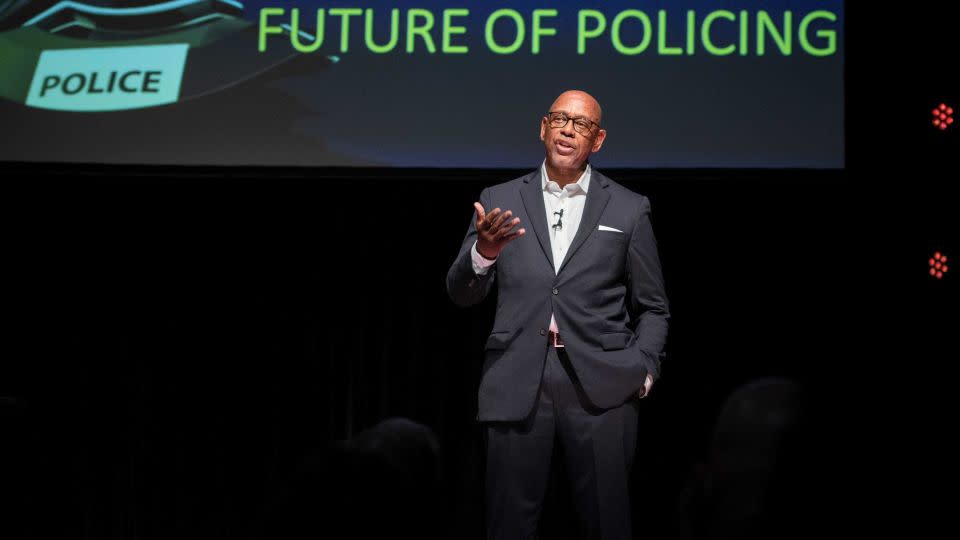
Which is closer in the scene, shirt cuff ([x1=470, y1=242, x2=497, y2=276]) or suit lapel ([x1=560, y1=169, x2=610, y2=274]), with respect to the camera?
shirt cuff ([x1=470, y1=242, x2=497, y2=276])

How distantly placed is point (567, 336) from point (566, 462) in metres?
0.32

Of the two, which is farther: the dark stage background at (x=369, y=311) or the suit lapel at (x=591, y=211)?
the dark stage background at (x=369, y=311)

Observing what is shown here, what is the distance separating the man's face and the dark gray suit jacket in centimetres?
8

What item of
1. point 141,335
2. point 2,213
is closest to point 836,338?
point 141,335

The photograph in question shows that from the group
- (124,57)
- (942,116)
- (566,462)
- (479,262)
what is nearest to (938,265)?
(942,116)

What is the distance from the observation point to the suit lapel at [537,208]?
277 centimetres

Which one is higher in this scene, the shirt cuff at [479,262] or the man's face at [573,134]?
the man's face at [573,134]

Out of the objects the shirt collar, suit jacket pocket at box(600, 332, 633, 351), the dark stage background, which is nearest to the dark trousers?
suit jacket pocket at box(600, 332, 633, 351)

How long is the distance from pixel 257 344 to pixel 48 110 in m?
1.15

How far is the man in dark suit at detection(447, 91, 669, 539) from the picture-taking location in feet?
8.59

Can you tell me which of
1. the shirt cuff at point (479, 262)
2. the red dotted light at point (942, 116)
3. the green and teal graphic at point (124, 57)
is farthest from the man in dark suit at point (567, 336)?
the red dotted light at point (942, 116)

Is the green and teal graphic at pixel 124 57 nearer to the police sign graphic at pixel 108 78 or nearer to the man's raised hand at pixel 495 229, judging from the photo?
the police sign graphic at pixel 108 78

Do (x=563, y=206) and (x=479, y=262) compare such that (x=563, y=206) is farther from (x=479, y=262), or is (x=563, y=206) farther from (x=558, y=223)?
(x=479, y=262)

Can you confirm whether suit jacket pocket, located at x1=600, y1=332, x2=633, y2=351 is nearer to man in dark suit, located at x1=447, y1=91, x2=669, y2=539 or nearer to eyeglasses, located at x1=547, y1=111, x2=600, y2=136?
man in dark suit, located at x1=447, y1=91, x2=669, y2=539
